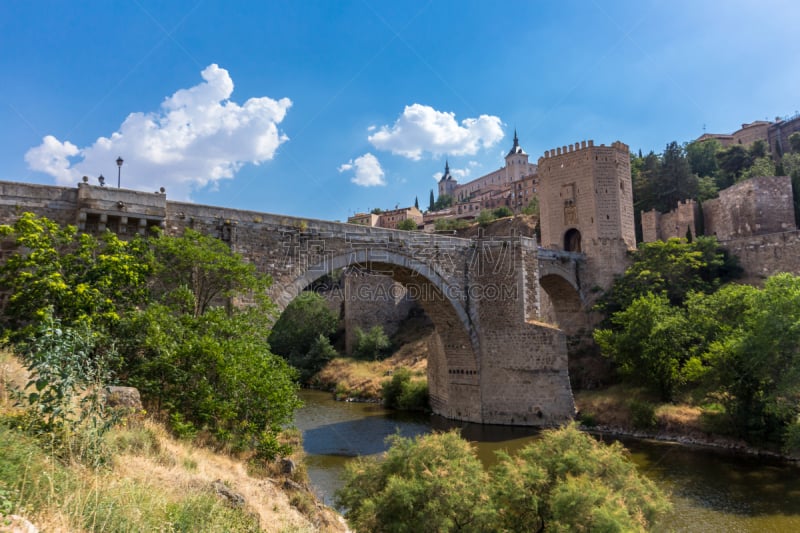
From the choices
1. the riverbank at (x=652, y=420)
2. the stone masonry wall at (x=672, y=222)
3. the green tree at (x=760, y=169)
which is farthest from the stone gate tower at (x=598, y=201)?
the green tree at (x=760, y=169)

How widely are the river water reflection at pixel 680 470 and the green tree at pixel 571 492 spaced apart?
9.31 ft

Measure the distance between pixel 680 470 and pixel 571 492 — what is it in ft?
Answer: 26.7

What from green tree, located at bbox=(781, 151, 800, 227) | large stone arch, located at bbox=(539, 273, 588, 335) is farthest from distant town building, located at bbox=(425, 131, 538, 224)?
large stone arch, located at bbox=(539, 273, 588, 335)

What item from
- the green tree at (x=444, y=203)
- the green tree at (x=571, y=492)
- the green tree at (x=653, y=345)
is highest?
the green tree at (x=444, y=203)

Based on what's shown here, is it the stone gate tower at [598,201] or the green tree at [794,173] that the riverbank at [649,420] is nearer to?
the stone gate tower at [598,201]

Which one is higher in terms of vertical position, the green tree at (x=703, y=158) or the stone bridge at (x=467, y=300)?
the green tree at (x=703, y=158)

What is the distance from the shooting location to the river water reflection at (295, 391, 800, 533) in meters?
10.2

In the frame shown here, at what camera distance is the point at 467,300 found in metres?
18.8

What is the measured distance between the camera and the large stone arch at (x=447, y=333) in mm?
17562

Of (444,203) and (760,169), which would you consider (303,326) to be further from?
(444,203)

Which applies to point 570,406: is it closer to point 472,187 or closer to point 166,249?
point 166,249

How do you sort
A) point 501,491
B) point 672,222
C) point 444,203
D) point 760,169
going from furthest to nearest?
point 444,203 → point 760,169 → point 672,222 → point 501,491

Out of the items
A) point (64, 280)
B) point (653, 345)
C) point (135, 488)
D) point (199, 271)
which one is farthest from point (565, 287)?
point (135, 488)

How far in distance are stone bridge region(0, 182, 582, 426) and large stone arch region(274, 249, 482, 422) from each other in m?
0.04
